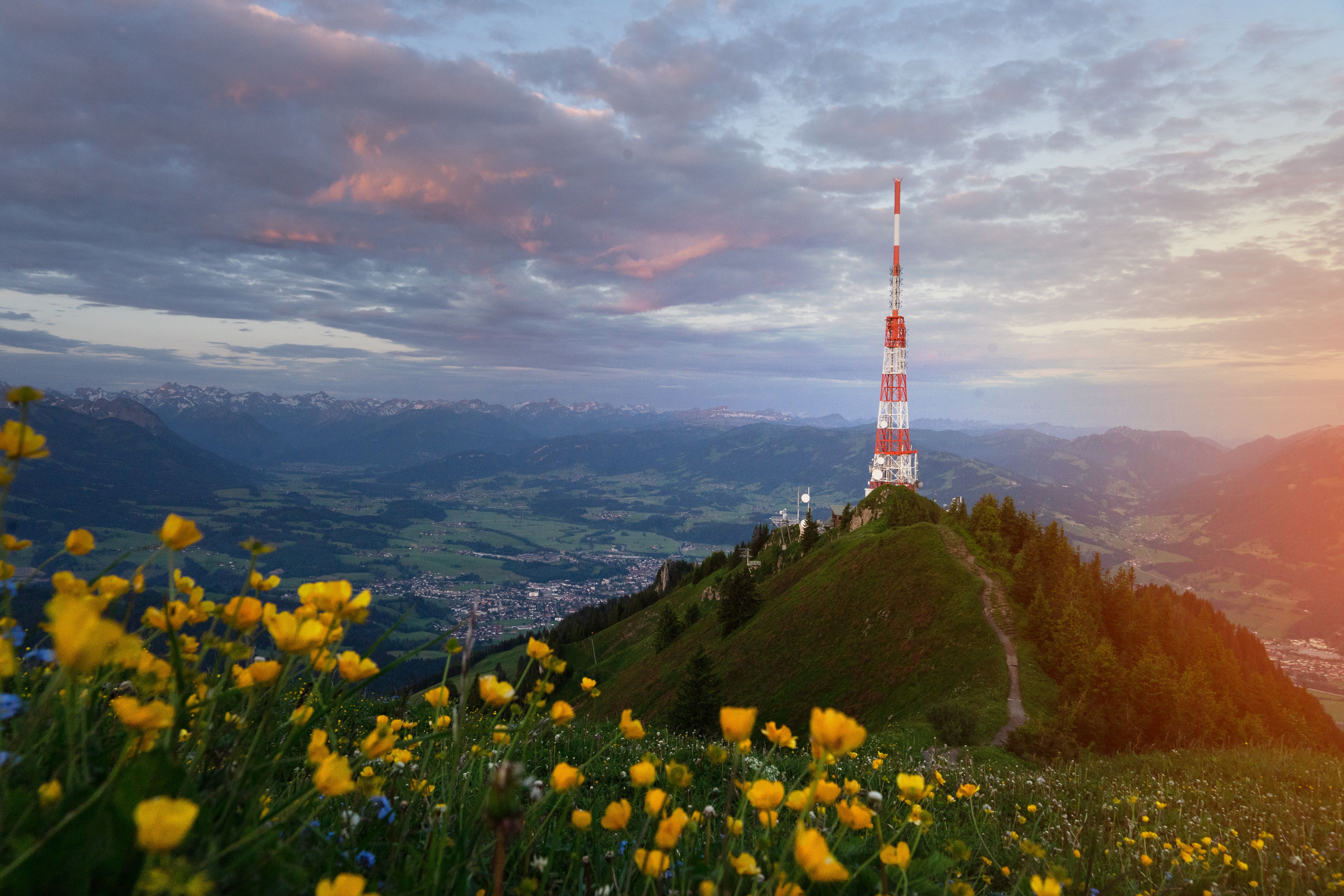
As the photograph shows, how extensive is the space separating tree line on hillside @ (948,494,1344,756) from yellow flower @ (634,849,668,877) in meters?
23.1

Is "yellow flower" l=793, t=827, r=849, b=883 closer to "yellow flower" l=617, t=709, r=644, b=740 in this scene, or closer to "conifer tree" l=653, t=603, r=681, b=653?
"yellow flower" l=617, t=709, r=644, b=740

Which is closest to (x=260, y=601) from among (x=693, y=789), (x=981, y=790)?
(x=693, y=789)

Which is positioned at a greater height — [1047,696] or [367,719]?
[367,719]

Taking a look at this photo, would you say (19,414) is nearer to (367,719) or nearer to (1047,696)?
(367,719)

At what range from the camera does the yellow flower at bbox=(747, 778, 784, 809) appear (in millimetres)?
1805

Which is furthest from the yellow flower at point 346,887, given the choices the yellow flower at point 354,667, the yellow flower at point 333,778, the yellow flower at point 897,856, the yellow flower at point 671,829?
the yellow flower at point 897,856

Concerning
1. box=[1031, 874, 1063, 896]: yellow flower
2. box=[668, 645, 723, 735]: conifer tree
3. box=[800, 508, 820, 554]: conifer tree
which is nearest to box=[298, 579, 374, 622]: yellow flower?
box=[1031, 874, 1063, 896]: yellow flower

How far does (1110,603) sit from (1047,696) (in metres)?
13.6

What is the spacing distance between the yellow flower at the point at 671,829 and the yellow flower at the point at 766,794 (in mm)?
229

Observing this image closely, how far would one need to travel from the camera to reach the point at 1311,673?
164625 millimetres

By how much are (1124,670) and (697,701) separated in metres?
20.2

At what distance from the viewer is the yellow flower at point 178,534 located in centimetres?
165

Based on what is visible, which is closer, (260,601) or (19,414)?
(19,414)

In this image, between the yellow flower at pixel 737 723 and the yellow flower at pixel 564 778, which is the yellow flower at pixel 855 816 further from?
the yellow flower at pixel 564 778
